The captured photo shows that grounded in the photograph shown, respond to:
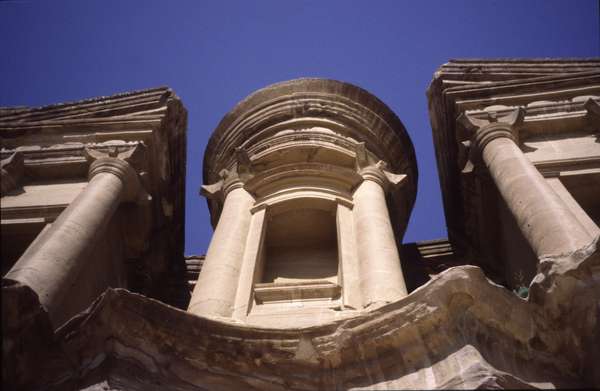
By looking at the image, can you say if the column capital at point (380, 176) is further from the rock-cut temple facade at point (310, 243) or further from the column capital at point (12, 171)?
the column capital at point (12, 171)

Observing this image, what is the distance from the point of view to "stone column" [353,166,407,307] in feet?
32.0

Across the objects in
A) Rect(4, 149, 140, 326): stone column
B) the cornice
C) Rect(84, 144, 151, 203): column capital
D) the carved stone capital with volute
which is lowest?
Rect(4, 149, 140, 326): stone column

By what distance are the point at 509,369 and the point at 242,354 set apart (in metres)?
2.77

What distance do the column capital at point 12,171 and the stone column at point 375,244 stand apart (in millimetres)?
6654

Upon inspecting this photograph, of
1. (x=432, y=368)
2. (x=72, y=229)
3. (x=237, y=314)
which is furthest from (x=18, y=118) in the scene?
(x=432, y=368)

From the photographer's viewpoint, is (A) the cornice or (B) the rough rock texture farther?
(A) the cornice

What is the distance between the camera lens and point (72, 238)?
10.2 m

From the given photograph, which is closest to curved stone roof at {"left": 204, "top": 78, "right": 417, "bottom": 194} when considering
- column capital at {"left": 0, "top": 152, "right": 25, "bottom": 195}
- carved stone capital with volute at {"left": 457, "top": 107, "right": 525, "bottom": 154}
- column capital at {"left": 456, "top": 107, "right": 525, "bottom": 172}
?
column capital at {"left": 456, "top": 107, "right": 525, "bottom": 172}

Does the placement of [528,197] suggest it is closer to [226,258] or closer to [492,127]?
[492,127]

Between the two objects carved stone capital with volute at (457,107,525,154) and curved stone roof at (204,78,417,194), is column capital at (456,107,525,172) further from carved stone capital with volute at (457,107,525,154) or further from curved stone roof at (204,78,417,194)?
curved stone roof at (204,78,417,194)

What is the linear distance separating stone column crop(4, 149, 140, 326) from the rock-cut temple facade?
0.13 ft

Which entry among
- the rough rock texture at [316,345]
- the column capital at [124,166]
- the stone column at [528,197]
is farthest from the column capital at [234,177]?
the rough rock texture at [316,345]

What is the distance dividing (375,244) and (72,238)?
15.6ft

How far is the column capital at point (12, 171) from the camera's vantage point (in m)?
12.8
